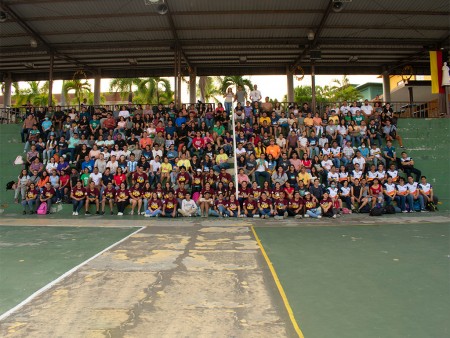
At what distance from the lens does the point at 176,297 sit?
364 centimetres

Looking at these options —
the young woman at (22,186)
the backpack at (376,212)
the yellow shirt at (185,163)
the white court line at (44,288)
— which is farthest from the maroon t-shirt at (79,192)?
the backpack at (376,212)

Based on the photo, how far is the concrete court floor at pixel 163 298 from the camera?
294 cm

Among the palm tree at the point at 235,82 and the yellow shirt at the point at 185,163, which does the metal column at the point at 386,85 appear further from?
the yellow shirt at the point at 185,163

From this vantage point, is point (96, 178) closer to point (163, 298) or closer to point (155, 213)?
point (155, 213)

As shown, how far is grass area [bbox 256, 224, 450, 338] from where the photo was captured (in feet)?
9.98

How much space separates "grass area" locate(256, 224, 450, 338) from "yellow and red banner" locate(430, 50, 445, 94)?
11.5m

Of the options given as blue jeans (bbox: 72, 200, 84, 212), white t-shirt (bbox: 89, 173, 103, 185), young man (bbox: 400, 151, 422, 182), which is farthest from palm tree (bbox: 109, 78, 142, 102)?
young man (bbox: 400, 151, 422, 182)

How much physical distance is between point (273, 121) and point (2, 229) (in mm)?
10538

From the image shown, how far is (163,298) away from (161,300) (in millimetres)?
58

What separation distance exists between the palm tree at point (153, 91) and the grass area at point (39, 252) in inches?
794

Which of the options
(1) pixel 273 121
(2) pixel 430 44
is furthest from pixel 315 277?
(2) pixel 430 44

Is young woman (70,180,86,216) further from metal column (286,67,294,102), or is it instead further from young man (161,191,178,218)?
metal column (286,67,294,102)

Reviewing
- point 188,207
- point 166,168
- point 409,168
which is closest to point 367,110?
point 409,168

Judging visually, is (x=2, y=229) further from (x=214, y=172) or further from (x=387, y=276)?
(x=387, y=276)
